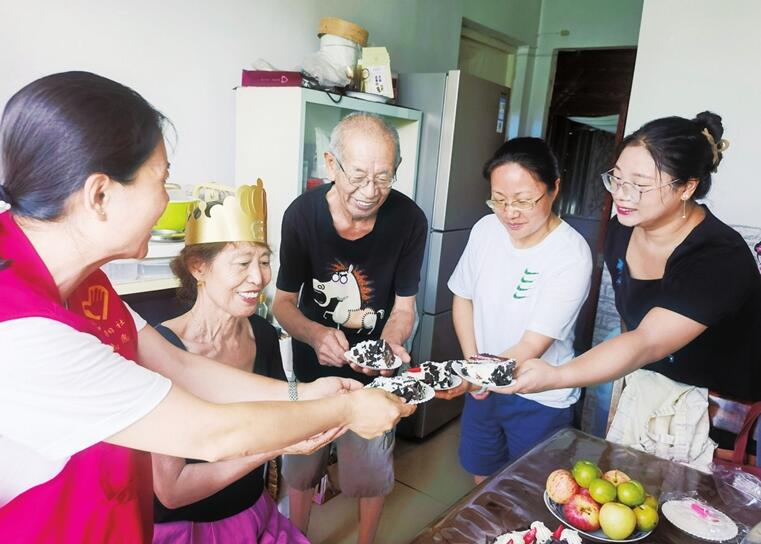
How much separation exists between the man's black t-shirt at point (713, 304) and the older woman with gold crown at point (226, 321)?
1.09 meters

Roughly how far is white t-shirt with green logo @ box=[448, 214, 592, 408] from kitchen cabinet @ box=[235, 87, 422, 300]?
0.87 m

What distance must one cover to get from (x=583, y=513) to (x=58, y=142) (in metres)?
1.13

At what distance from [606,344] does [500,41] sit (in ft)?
12.2

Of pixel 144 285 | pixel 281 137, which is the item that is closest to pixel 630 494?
pixel 144 285

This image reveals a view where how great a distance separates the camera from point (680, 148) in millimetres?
1462

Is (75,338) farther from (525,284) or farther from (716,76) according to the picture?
(716,76)

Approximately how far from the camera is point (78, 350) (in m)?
0.72

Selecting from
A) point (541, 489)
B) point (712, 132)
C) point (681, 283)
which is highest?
point (712, 132)

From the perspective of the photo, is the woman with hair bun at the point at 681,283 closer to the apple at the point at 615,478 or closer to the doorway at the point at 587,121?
the apple at the point at 615,478

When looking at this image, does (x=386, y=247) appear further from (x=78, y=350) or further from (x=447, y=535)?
(x=78, y=350)

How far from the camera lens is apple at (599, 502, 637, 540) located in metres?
1.07

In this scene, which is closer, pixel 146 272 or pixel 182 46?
pixel 146 272

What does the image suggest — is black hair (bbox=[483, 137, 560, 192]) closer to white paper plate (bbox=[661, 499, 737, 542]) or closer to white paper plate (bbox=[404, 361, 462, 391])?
white paper plate (bbox=[404, 361, 462, 391])

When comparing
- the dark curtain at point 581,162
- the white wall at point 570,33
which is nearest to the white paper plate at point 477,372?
the dark curtain at point 581,162
